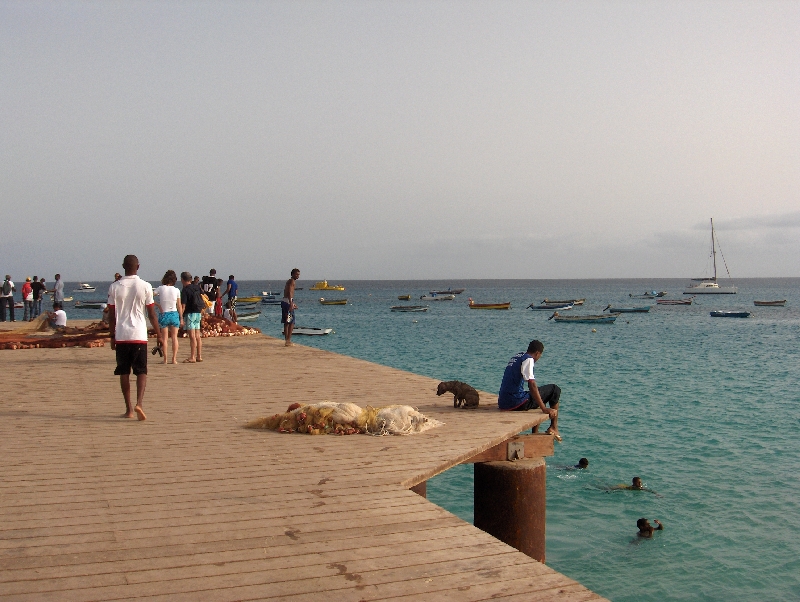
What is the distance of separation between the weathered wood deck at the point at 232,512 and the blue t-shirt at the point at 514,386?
0.31 m

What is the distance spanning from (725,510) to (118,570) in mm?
12142

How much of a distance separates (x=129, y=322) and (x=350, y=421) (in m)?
3.21

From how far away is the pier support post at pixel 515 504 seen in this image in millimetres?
8477

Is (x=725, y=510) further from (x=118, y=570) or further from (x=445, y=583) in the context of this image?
(x=118, y=570)

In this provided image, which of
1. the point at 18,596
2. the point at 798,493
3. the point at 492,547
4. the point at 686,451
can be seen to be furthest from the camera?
the point at 686,451

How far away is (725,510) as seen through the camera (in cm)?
1355

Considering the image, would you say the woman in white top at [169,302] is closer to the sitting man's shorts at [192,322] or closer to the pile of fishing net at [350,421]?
the sitting man's shorts at [192,322]

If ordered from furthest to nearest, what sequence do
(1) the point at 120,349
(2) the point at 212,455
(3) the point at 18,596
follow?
(1) the point at 120,349
(2) the point at 212,455
(3) the point at 18,596

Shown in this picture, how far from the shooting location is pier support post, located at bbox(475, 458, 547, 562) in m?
8.48

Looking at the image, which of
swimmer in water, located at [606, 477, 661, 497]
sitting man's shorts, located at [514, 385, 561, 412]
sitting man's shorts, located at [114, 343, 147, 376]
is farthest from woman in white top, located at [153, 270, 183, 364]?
swimmer in water, located at [606, 477, 661, 497]

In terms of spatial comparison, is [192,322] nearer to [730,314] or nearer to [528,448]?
[528,448]

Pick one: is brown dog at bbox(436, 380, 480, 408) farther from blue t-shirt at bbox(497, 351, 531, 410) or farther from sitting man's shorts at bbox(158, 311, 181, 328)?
sitting man's shorts at bbox(158, 311, 181, 328)

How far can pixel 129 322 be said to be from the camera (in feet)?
30.8

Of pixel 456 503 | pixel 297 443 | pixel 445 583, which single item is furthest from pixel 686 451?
pixel 445 583
